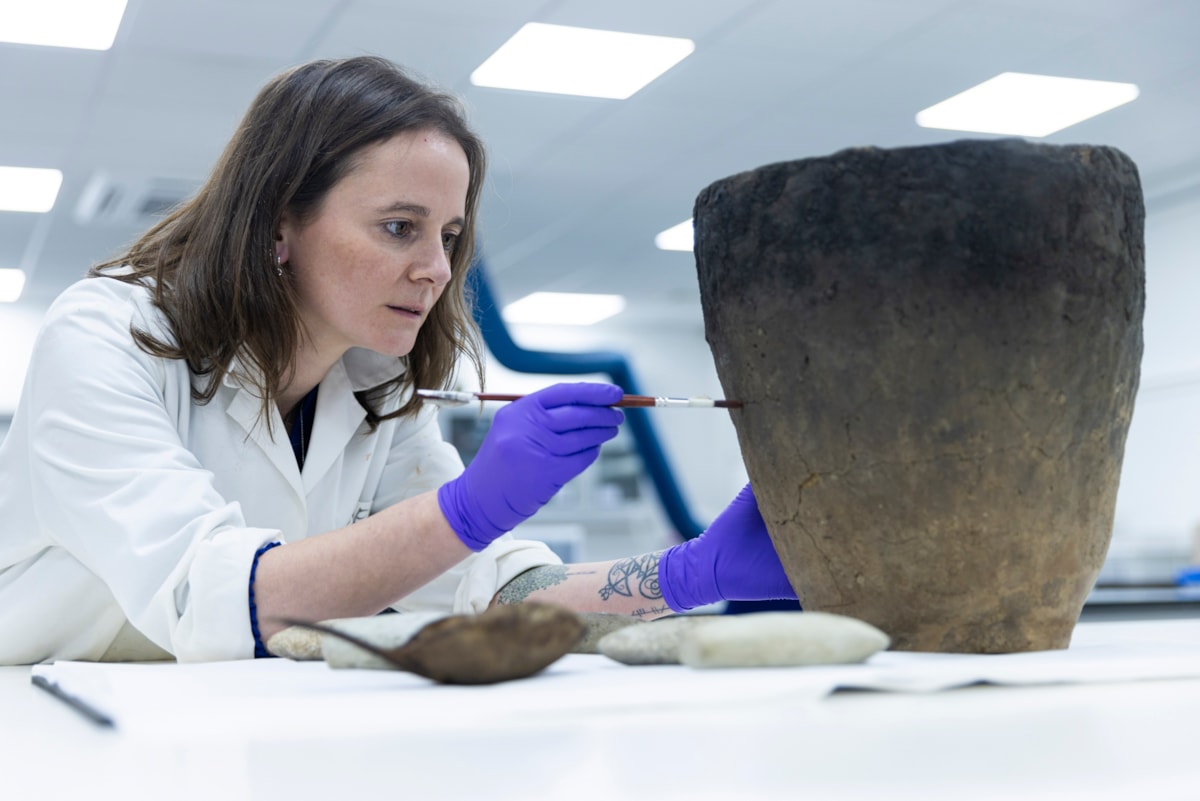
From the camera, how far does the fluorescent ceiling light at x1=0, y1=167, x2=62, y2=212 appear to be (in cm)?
554

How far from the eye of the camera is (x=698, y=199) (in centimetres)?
91

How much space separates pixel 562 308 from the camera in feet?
30.2

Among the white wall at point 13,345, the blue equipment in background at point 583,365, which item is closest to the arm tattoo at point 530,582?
the blue equipment in background at point 583,365

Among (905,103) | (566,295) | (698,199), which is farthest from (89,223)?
(698,199)

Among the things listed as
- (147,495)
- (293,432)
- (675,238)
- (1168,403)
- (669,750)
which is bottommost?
(1168,403)

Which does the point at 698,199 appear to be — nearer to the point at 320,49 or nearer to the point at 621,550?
the point at 320,49

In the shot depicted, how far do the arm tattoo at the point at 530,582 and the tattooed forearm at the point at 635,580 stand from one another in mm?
66

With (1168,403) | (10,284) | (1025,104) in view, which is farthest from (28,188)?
(1168,403)

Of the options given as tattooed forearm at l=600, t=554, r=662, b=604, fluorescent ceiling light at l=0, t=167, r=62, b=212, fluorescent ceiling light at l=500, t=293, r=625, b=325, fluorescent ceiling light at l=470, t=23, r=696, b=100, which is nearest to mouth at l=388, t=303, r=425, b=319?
tattooed forearm at l=600, t=554, r=662, b=604

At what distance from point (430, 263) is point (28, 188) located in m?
5.21

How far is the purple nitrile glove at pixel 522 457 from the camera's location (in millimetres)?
1094

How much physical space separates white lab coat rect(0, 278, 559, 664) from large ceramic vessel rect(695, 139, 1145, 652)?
0.55 m

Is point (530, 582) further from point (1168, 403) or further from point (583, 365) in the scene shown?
point (1168, 403)

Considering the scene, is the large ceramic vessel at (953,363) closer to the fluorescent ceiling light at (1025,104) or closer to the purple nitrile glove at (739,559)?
the purple nitrile glove at (739,559)
